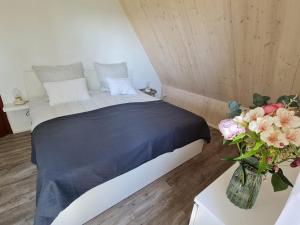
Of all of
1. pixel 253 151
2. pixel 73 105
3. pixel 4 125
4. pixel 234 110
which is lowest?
pixel 4 125

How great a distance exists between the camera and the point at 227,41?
75.4 inches

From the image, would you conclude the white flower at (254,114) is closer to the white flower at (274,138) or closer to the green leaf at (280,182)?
the white flower at (274,138)

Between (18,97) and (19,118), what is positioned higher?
(18,97)

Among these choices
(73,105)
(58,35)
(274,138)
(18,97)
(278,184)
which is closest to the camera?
(274,138)

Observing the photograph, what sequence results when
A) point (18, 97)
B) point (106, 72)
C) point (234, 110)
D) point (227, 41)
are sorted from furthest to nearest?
point (106, 72) < point (18, 97) < point (227, 41) < point (234, 110)

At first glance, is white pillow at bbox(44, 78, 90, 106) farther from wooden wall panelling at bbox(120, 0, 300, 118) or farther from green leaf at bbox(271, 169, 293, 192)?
green leaf at bbox(271, 169, 293, 192)

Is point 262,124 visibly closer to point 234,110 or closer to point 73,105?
point 234,110

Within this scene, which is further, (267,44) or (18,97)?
(18,97)

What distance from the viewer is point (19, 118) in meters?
2.56

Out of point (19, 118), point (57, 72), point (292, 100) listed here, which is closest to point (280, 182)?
point (292, 100)

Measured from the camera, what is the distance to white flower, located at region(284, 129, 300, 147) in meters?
0.64

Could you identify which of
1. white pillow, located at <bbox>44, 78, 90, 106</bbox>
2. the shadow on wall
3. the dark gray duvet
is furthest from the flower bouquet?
the shadow on wall

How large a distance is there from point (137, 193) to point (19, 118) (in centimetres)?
205

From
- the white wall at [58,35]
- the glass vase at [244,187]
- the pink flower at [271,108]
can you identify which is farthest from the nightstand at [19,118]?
the pink flower at [271,108]
